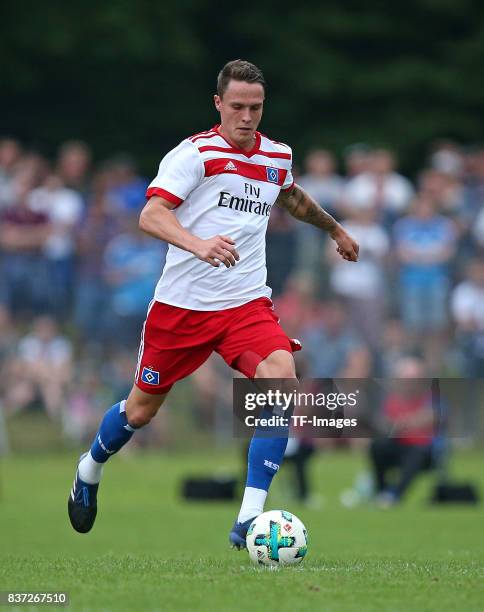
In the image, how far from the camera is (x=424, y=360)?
72.7 ft

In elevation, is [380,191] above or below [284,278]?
above

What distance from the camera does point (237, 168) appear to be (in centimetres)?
935

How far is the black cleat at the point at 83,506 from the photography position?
10148mm

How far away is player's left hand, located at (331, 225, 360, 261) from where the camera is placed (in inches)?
406

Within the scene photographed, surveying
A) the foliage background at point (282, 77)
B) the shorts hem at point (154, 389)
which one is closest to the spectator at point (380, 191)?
the foliage background at point (282, 77)

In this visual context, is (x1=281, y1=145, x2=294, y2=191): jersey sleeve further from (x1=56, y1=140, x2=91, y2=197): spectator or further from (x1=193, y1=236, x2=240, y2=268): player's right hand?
(x1=56, y1=140, x2=91, y2=197): spectator

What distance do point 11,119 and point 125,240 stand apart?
805 cm

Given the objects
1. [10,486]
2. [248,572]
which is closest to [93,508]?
[248,572]

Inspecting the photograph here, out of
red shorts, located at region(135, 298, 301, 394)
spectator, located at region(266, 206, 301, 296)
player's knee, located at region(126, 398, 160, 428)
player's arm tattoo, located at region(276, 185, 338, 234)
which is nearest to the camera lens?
red shorts, located at region(135, 298, 301, 394)

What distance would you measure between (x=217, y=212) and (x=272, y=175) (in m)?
0.52

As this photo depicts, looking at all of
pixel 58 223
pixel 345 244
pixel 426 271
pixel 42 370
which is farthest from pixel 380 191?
pixel 345 244

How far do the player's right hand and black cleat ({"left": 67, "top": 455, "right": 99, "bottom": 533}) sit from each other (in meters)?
2.38

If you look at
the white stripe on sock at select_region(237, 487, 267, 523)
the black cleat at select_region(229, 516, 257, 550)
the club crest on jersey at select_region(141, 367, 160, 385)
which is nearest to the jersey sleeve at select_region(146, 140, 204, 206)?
the club crest on jersey at select_region(141, 367, 160, 385)

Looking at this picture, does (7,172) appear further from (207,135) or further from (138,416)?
(207,135)
